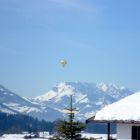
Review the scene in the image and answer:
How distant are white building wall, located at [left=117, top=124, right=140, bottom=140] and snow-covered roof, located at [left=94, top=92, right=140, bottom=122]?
2.40 feet

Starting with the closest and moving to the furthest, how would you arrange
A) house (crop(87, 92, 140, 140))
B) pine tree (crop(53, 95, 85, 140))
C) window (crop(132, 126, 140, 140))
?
pine tree (crop(53, 95, 85, 140)) → house (crop(87, 92, 140, 140)) → window (crop(132, 126, 140, 140))

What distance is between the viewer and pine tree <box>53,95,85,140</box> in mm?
23328

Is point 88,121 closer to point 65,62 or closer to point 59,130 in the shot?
point 59,130

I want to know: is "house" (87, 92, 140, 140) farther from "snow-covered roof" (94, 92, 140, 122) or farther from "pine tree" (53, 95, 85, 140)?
"pine tree" (53, 95, 85, 140)

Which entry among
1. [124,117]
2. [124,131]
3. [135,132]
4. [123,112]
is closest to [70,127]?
[124,117]

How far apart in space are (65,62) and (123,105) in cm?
691

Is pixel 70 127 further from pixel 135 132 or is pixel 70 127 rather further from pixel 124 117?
pixel 135 132

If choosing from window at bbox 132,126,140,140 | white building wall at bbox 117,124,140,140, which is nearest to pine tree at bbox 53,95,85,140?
white building wall at bbox 117,124,140,140

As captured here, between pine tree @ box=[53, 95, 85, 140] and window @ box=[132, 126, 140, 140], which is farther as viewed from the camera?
window @ box=[132, 126, 140, 140]

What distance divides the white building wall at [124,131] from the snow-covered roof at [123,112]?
73 cm

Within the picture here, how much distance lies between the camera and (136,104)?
1065 inches

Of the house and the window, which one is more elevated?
the house

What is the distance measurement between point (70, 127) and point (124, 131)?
4.47 metres

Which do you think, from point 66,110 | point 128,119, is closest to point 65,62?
point 66,110
